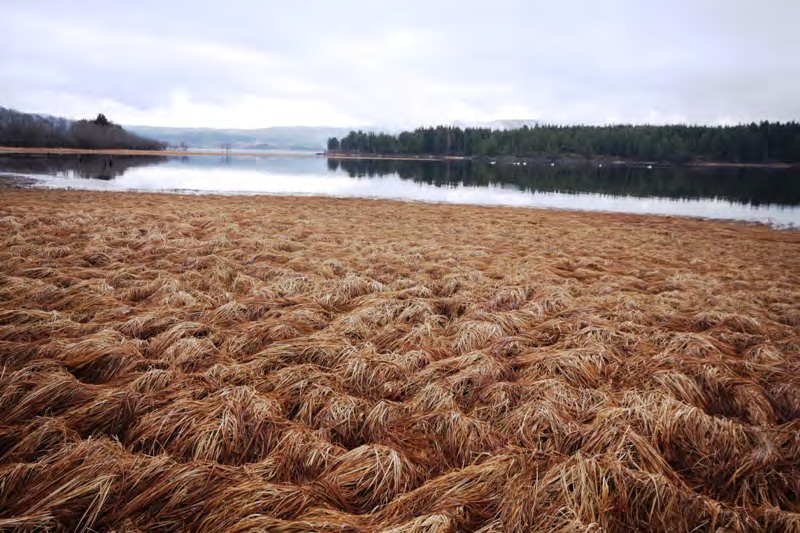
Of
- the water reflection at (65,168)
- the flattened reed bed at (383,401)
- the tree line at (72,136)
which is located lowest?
the flattened reed bed at (383,401)

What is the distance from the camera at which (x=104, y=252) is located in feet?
24.8

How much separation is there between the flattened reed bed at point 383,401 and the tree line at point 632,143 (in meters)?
132

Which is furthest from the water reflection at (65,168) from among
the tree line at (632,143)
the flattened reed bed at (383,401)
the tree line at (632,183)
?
the tree line at (632,143)

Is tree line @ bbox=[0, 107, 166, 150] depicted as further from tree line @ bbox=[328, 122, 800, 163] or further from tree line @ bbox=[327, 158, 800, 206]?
tree line @ bbox=[328, 122, 800, 163]

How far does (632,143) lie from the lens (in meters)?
122

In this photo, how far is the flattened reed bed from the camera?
2.28 m

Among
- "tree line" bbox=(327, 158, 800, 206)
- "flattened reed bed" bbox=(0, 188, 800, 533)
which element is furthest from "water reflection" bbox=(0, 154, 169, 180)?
"flattened reed bed" bbox=(0, 188, 800, 533)

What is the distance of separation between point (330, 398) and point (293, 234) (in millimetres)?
8224

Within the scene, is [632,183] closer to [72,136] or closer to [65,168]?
[65,168]

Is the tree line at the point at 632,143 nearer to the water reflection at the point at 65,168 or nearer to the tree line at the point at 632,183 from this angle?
the tree line at the point at 632,183

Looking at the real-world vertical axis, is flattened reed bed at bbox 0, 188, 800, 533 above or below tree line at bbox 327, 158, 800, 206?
below

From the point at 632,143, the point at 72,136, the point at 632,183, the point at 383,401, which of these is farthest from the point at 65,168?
the point at 632,143

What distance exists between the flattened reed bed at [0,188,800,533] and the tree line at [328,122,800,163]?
132313mm

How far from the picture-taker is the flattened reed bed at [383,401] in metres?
2.28
